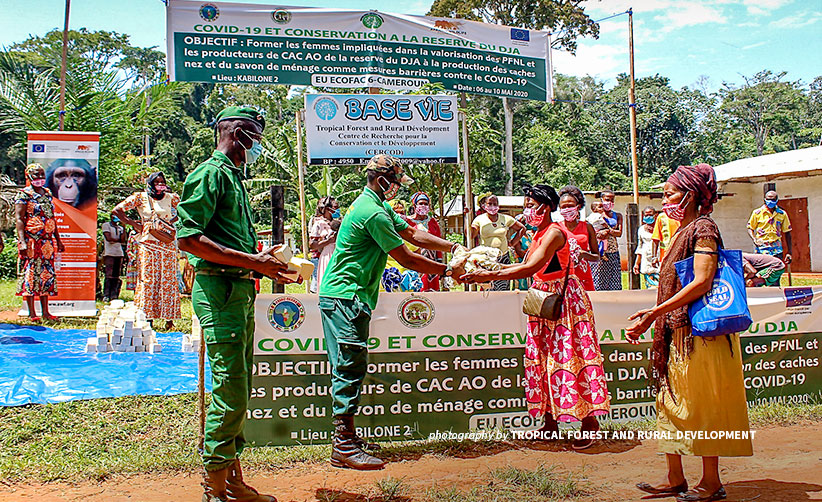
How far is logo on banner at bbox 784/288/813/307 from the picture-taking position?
5910 millimetres

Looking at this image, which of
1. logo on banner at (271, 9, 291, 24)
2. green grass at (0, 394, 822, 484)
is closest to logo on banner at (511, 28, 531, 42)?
logo on banner at (271, 9, 291, 24)

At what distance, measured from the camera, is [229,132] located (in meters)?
3.52

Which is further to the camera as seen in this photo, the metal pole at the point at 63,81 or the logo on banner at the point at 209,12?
the metal pole at the point at 63,81

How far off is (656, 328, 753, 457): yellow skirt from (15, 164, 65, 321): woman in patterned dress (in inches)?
324

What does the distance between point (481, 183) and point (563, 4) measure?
836cm

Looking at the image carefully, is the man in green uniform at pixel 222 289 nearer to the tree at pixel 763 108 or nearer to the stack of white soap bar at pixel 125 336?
the stack of white soap bar at pixel 125 336

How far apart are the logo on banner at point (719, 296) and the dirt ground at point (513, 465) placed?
3.78ft

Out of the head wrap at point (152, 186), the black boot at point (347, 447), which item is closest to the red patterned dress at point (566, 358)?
the black boot at point (347, 447)

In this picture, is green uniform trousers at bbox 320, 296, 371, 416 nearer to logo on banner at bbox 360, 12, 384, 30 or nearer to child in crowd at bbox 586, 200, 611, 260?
logo on banner at bbox 360, 12, 384, 30

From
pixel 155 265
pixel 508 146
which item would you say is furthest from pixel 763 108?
pixel 155 265

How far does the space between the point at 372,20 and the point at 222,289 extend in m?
6.72

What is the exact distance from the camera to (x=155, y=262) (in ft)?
27.2

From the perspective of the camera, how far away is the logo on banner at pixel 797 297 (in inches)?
233

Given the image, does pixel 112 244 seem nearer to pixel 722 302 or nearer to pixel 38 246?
pixel 38 246
